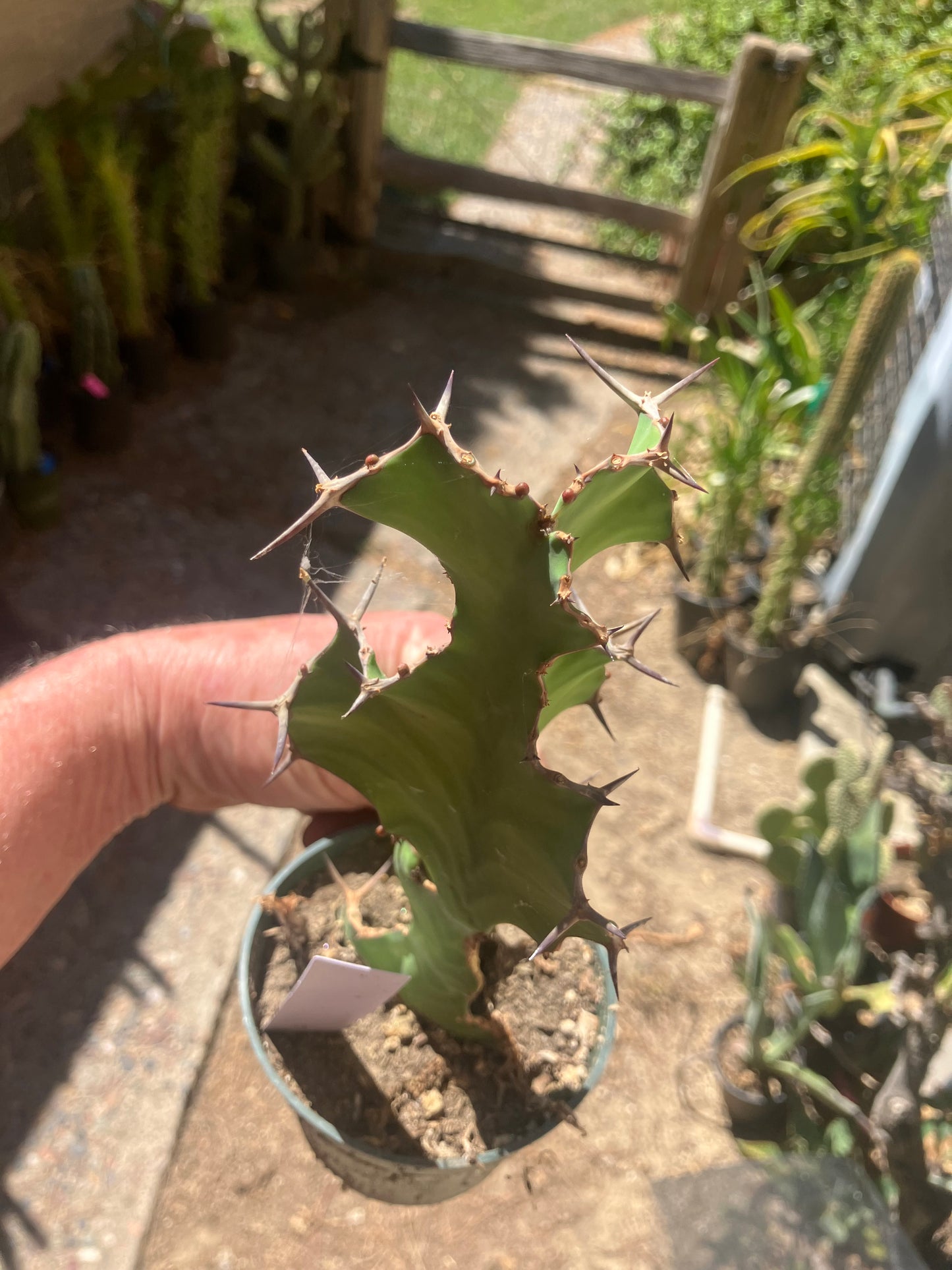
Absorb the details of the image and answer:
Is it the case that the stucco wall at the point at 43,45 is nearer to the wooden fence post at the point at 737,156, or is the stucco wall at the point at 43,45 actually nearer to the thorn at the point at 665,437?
the wooden fence post at the point at 737,156

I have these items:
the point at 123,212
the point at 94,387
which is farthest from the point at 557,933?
the point at 123,212

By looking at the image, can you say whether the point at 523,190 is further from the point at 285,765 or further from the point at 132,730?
the point at 285,765

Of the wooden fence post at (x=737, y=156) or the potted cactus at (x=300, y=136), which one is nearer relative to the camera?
the wooden fence post at (x=737, y=156)

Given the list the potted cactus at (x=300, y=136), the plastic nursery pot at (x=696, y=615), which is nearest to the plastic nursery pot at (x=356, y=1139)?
the plastic nursery pot at (x=696, y=615)

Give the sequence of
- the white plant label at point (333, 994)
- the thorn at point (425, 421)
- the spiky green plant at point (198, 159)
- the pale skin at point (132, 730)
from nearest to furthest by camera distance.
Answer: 1. the thorn at point (425, 421)
2. the white plant label at point (333, 994)
3. the pale skin at point (132, 730)
4. the spiky green plant at point (198, 159)

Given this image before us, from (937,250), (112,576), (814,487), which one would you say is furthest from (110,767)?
(937,250)

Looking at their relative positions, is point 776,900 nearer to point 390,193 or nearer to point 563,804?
point 563,804

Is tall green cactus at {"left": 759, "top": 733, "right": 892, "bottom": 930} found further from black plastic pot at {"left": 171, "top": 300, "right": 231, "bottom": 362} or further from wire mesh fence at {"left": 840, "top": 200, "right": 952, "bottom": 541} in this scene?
black plastic pot at {"left": 171, "top": 300, "right": 231, "bottom": 362}
